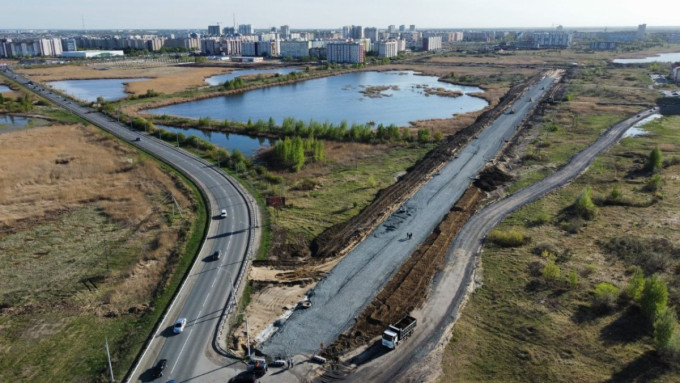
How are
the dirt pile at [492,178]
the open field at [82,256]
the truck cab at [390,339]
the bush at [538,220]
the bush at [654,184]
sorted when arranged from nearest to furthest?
the truck cab at [390,339] < the open field at [82,256] < the bush at [538,220] < the bush at [654,184] < the dirt pile at [492,178]

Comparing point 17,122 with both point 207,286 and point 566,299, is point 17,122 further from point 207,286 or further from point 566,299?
point 566,299

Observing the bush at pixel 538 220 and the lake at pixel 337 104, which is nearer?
the bush at pixel 538 220

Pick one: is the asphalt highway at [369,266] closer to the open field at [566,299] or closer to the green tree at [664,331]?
the open field at [566,299]

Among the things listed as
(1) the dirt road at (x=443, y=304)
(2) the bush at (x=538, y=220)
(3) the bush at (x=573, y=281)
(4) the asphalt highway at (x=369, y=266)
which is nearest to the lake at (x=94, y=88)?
(4) the asphalt highway at (x=369, y=266)

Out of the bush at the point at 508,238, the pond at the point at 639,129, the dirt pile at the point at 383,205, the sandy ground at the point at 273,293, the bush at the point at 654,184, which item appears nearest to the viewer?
the sandy ground at the point at 273,293

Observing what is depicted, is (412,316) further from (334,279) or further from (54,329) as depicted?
(54,329)

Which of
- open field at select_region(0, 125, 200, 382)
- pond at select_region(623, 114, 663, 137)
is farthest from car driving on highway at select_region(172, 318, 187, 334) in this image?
pond at select_region(623, 114, 663, 137)

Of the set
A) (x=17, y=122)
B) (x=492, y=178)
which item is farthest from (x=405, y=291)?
(x=17, y=122)

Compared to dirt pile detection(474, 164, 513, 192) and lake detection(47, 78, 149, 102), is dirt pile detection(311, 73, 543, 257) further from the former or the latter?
lake detection(47, 78, 149, 102)
